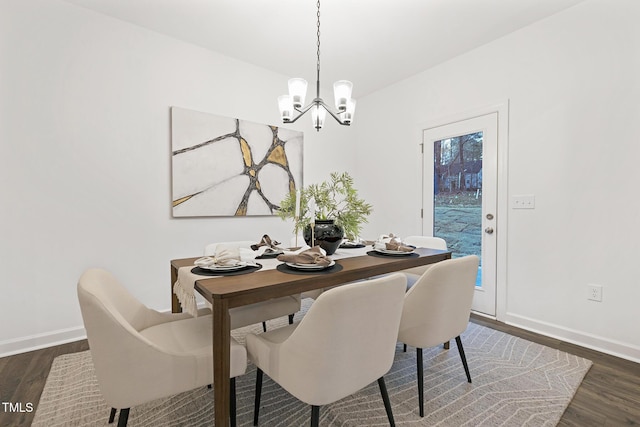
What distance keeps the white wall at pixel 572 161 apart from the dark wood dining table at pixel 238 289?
5.56 feet

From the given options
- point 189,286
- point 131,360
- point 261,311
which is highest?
point 189,286

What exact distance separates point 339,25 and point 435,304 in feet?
7.62

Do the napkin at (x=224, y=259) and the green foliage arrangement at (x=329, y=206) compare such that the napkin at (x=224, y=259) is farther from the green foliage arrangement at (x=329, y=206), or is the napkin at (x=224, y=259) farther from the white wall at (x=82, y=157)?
the white wall at (x=82, y=157)

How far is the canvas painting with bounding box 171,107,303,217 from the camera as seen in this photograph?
280 cm

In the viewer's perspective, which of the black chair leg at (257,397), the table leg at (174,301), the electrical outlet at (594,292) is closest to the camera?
the black chair leg at (257,397)

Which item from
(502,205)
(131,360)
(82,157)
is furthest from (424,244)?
(82,157)

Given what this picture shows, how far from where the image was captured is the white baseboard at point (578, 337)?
6.88 feet

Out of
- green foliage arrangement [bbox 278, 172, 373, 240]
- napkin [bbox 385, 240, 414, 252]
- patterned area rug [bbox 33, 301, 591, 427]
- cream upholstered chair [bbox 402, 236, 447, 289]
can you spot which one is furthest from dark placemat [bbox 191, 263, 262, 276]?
cream upholstered chair [bbox 402, 236, 447, 289]

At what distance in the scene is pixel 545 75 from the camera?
2479mm

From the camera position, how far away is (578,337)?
7.61 ft

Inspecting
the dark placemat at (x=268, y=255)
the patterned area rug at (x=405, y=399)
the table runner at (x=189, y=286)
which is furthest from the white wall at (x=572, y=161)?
the table runner at (x=189, y=286)

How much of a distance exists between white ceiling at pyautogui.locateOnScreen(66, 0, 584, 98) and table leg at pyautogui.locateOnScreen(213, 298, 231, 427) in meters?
2.24

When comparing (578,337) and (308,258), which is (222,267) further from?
(578,337)

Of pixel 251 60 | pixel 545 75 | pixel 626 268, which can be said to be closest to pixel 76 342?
pixel 251 60
